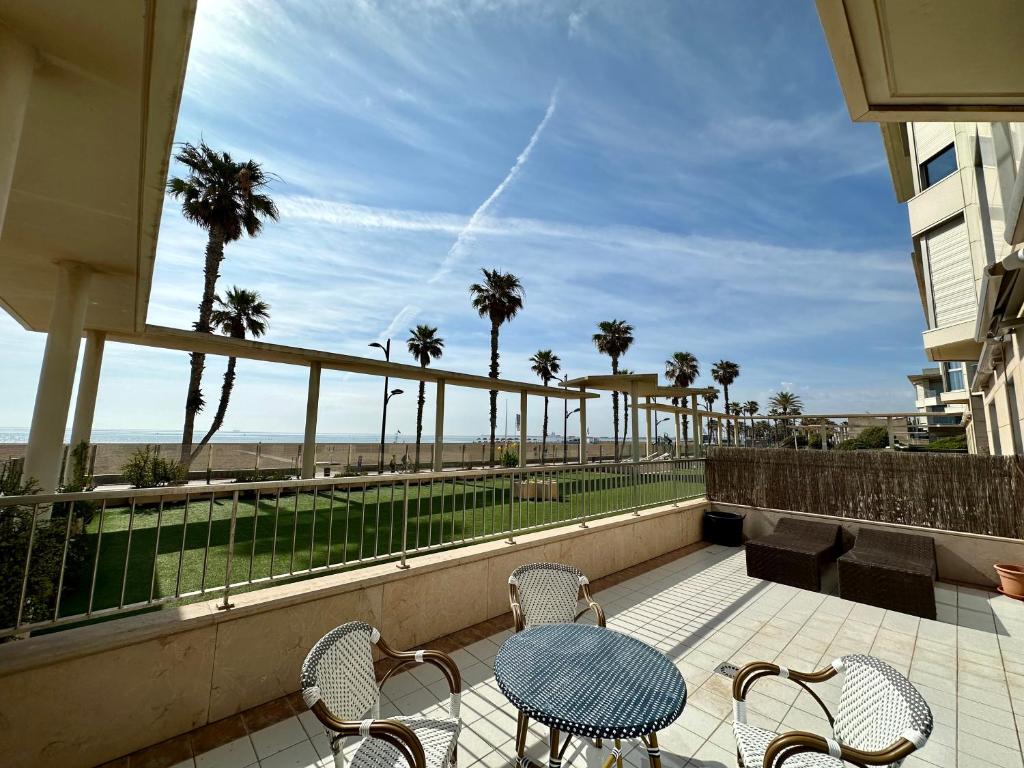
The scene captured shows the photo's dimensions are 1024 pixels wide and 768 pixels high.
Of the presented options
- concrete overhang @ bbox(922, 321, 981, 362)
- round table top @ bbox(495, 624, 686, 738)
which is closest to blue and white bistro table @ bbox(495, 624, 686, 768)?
round table top @ bbox(495, 624, 686, 738)

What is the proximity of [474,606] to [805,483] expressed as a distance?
693cm

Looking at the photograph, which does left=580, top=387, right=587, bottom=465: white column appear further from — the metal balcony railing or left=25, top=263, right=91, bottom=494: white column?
left=25, top=263, right=91, bottom=494: white column

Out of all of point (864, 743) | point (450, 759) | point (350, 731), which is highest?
point (350, 731)

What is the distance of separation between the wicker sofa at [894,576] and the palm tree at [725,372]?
48827 mm

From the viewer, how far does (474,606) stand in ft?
14.3

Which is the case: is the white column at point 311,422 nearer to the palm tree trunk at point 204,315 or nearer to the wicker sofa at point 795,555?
the palm tree trunk at point 204,315

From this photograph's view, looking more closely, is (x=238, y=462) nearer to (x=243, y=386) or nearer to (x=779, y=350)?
(x=243, y=386)

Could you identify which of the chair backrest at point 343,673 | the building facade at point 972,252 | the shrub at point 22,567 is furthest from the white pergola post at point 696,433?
the shrub at point 22,567

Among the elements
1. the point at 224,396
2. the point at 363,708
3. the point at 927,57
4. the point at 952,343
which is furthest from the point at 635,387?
the point at 224,396

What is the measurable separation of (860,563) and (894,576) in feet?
1.07

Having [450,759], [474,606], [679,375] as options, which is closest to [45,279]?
[474,606]

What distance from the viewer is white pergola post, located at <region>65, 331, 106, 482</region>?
7.51m

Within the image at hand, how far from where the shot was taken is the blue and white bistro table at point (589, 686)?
1781 millimetres

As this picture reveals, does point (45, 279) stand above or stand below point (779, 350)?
below
